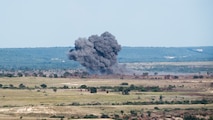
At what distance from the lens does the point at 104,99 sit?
125750 mm

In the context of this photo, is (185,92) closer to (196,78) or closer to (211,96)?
(211,96)

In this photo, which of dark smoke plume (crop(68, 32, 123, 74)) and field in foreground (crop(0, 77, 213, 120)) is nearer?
field in foreground (crop(0, 77, 213, 120))

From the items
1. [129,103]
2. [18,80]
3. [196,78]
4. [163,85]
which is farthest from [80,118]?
[196,78]

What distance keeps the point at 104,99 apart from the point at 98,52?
237 ft

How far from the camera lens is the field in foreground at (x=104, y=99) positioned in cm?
10231

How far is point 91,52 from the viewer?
195m

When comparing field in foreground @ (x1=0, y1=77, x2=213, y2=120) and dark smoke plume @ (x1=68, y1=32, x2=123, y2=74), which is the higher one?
dark smoke plume @ (x1=68, y1=32, x2=123, y2=74)

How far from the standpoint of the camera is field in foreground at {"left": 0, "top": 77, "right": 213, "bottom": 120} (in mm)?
102312

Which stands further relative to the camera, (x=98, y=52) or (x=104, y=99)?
(x=98, y=52)

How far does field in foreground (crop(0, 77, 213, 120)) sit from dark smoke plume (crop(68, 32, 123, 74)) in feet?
50.9

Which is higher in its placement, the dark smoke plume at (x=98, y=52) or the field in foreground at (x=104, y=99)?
the dark smoke plume at (x=98, y=52)

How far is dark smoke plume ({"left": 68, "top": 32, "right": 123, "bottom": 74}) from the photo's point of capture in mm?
194288

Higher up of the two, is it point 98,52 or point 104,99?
point 98,52

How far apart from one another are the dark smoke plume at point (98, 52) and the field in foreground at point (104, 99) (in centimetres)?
1551
